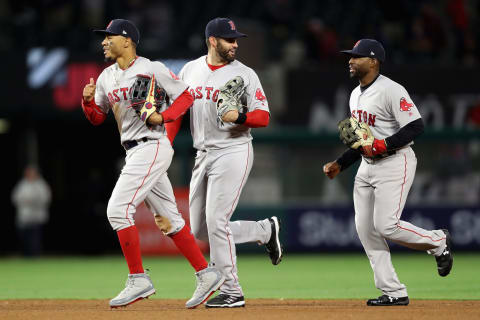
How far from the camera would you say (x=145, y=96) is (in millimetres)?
7117

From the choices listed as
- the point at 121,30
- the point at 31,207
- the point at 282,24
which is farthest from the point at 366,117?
the point at 282,24

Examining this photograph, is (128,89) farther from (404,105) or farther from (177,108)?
(404,105)

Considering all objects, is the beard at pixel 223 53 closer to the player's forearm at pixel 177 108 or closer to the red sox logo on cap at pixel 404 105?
the player's forearm at pixel 177 108

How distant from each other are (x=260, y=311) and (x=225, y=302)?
1.30 feet

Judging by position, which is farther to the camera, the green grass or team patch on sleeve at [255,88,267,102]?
the green grass

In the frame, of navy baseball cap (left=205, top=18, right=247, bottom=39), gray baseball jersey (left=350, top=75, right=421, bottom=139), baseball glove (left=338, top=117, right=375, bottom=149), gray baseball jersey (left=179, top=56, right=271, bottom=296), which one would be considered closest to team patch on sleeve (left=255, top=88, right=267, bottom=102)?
gray baseball jersey (left=179, top=56, right=271, bottom=296)

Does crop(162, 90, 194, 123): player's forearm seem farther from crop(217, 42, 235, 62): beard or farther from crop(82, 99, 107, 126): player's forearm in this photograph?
crop(82, 99, 107, 126): player's forearm

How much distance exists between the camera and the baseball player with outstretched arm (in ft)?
23.5

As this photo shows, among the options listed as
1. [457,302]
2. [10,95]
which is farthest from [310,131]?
[457,302]

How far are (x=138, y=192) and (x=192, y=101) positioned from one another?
2.71ft

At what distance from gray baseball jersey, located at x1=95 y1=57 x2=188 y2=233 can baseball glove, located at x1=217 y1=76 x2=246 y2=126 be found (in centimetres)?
35

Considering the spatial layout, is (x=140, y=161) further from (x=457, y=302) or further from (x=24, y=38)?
(x=24, y=38)

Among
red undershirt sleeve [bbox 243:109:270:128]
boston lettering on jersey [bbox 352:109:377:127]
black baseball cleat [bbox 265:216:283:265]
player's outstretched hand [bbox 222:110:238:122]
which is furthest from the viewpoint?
black baseball cleat [bbox 265:216:283:265]

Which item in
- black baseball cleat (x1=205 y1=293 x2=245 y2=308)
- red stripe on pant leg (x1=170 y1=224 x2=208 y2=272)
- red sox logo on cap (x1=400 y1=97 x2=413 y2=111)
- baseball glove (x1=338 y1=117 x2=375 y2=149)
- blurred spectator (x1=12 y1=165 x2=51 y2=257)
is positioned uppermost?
red sox logo on cap (x1=400 y1=97 x2=413 y2=111)
